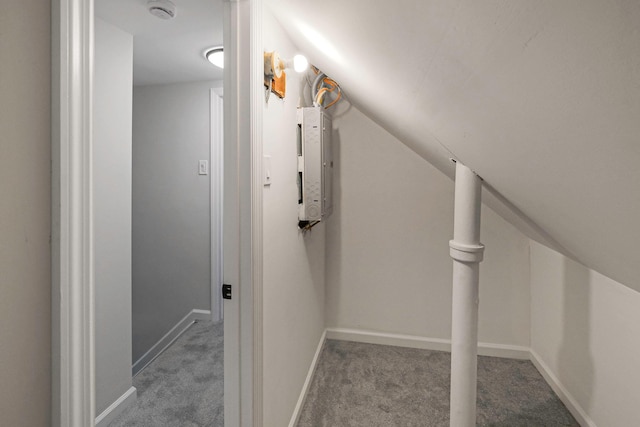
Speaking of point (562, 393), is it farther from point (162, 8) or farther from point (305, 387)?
point (162, 8)

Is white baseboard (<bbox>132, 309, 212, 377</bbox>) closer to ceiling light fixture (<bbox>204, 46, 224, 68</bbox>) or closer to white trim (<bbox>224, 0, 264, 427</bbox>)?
white trim (<bbox>224, 0, 264, 427</bbox>)

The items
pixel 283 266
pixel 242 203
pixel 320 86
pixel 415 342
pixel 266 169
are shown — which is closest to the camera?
pixel 242 203

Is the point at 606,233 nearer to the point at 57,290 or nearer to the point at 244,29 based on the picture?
the point at 57,290

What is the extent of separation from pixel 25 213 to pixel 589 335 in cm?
232

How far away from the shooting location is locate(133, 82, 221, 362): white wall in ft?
9.42

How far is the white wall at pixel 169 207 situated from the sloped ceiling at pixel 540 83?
94.1 inches

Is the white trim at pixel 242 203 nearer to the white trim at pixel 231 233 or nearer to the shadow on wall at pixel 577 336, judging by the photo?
the white trim at pixel 231 233

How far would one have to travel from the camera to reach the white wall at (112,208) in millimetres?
1635

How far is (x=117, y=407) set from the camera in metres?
1.76

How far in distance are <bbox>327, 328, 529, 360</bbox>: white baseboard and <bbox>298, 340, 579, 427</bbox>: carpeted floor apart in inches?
2.1

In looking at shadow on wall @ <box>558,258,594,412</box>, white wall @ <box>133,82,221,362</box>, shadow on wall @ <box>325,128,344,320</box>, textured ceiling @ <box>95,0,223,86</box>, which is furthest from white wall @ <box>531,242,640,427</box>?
white wall @ <box>133,82,221,362</box>

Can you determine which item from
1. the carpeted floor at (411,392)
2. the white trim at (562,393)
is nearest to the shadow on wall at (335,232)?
the carpeted floor at (411,392)

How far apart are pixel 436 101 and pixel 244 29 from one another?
2.45 feet

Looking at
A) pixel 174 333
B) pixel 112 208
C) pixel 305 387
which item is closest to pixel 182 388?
pixel 305 387
